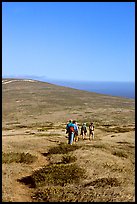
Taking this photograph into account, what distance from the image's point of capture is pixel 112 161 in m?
19.4

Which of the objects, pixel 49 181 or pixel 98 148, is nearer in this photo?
pixel 49 181

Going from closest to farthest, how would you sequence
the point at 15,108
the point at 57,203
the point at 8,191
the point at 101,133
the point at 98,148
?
the point at 57,203
the point at 8,191
the point at 98,148
the point at 101,133
the point at 15,108

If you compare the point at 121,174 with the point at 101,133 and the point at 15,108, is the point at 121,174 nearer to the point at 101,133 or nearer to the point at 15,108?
the point at 101,133

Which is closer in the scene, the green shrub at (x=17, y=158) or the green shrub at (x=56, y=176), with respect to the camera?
the green shrub at (x=56, y=176)

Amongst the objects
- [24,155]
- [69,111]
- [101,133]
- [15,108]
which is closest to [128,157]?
[24,155]

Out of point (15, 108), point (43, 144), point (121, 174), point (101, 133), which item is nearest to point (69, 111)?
point (15, 108)

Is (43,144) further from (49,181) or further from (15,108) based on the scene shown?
(15,108)

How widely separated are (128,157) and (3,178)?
9.74m

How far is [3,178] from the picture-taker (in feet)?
52.1

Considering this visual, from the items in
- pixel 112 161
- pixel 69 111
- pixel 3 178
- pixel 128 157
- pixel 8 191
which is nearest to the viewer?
pixel 8 191

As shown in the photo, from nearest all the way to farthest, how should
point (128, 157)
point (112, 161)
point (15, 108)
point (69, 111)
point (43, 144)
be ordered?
point (112, 161) < point (128, 157) < point (43, 144) < point (69, 111) < point (15, 108)

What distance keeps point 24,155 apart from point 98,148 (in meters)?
6.15

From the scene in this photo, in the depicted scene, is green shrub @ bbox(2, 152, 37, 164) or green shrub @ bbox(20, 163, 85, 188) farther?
green shrub @ bbox(2, 152, 37, 164)

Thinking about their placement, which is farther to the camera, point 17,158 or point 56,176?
point 17,158
